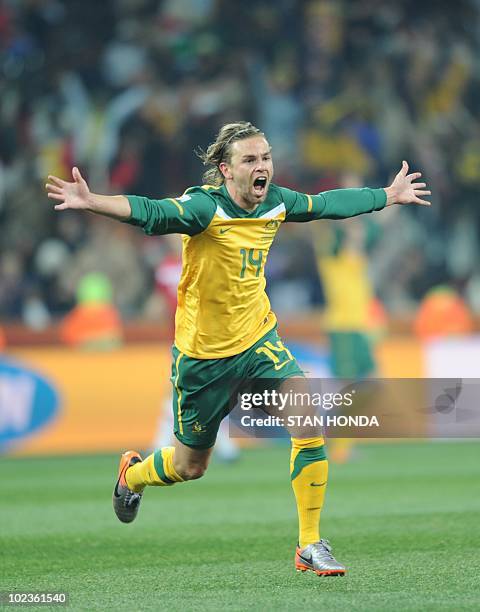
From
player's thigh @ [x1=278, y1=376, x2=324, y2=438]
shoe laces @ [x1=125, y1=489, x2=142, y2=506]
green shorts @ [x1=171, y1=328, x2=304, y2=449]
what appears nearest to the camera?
player's thigh @ [x1=278, y1=376, x2=324, y2=438]

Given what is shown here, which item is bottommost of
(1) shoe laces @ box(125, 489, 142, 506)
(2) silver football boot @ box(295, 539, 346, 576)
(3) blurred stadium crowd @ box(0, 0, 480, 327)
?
(2) silver football boot @ box(295, 539, 346, 576)

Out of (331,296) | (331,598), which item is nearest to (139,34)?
(331,296)

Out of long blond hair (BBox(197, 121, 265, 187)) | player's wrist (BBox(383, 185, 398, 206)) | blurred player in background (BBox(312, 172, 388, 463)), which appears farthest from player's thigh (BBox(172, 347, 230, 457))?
blurred player in background (BBox(312, 172, 388, 463))

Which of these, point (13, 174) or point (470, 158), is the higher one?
point (470, 158)

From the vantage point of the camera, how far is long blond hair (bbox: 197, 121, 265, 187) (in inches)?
254

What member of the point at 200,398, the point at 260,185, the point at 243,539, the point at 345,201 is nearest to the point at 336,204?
the point at 345,201

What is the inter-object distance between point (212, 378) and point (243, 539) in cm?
164

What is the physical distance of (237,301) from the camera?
655cm

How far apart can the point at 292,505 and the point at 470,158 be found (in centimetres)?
1056

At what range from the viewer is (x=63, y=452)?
14406 mm

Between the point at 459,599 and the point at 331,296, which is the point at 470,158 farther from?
the point at 459,599

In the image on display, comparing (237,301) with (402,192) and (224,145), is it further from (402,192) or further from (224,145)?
(402,192)

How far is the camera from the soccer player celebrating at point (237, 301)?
6.35m

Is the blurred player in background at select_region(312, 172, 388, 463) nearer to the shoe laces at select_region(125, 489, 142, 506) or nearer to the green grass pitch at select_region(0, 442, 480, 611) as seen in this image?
the green grass pitch at select_region(0, 442, 480, 611)
